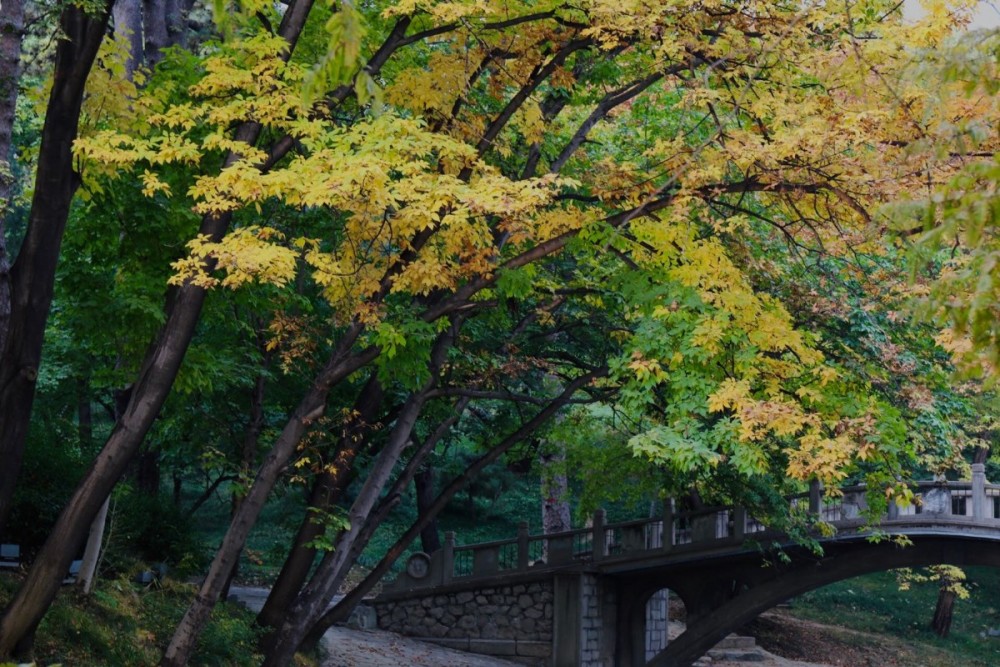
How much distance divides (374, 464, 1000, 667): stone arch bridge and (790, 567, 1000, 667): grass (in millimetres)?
8677

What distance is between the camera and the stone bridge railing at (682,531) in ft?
66.7

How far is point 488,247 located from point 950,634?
84.4 ft

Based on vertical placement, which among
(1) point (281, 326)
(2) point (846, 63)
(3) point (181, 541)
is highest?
(2) point (846, 63)

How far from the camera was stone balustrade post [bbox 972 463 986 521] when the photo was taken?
66.1ft

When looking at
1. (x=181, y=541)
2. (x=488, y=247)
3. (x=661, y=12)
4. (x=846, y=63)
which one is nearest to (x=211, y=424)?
(x=181, y=541)

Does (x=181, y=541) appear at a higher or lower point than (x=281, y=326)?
lower

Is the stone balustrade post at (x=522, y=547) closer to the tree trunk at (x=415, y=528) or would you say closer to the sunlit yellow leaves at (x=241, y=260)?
the tree trunk at (x=415, y=528)

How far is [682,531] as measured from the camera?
75.2ft

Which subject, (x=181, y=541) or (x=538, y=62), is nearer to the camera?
(x=538, y=62)

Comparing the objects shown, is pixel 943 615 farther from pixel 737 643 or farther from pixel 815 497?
pixel 815 497

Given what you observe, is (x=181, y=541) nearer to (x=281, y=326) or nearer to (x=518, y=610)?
(x=281, y=326)

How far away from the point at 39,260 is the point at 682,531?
52.1ft

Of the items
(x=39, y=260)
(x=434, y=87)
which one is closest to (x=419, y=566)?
(x=434, y=87)

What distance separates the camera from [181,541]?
55.0 ft
